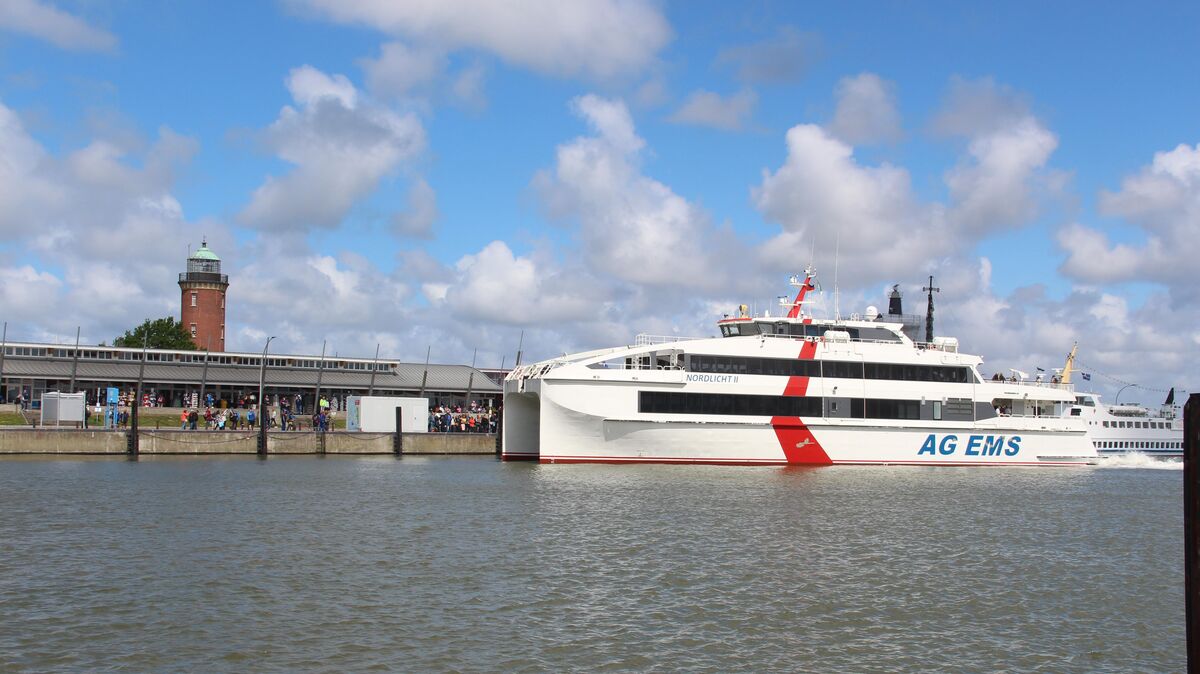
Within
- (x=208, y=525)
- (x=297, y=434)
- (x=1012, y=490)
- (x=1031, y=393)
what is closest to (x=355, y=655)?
(x=208, y=525)

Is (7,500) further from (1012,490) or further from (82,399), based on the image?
(1012,490)

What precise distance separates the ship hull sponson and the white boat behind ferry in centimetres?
1776

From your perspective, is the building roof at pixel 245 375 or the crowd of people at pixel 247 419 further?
the building roof at pixel 245 375

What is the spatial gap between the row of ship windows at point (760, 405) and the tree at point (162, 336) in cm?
5066

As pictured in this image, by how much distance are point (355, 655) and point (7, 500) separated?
17873 millimetres

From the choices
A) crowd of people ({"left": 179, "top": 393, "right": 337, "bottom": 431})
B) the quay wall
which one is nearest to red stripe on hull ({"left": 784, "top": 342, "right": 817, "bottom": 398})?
the quay wall

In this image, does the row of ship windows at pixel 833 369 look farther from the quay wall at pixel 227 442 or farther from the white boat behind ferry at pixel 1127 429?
the white boat behind ferry at pixel 1127 429

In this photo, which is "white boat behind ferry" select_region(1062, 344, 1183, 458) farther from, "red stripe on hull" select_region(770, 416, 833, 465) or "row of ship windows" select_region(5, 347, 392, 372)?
"row of ship windows" select_region(5, 347, 392, 372)

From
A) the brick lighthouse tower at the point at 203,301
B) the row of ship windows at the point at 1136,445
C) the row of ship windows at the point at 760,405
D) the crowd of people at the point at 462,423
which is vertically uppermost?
the brick lighthouse tower at the point at 203,301

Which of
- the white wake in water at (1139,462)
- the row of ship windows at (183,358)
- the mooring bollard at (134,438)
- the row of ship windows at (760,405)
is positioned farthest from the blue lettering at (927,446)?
the row of ship windows at (183,358)

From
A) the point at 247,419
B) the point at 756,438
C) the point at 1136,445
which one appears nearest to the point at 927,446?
the point at 756,438

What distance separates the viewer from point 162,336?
80438 mm

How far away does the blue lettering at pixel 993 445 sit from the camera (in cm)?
4541

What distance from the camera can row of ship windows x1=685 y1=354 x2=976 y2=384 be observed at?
40.9 m
